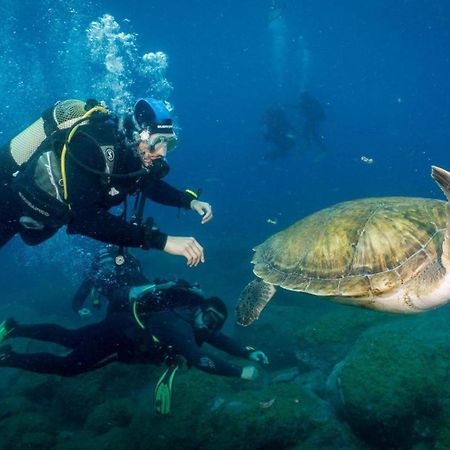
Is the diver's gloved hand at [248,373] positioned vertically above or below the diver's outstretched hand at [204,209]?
below

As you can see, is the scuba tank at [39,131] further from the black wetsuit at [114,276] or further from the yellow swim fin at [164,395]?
the yellow swim fin at [164,395]

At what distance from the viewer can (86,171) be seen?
10.4 ft

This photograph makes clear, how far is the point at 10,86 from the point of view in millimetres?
32375

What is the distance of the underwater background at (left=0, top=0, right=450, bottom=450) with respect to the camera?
3.84 meters

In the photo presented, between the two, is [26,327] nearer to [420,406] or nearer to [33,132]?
[33,132]

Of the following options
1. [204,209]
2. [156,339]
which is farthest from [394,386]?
[204,209]

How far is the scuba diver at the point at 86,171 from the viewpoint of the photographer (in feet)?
10.4

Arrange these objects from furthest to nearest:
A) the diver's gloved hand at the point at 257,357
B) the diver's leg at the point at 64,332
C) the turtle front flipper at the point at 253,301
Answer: the diver's gloved hand at the point at 257,357, the diver's leg at the point at 64,332, the turtle front flipper at the point at 253,301

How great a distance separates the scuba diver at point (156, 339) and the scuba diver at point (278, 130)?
49.5 feet

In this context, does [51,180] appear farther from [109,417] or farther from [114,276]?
[109,417]

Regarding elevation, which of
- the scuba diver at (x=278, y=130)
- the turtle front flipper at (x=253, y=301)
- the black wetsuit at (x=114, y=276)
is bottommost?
the scuba diver at (x=278, y=130)

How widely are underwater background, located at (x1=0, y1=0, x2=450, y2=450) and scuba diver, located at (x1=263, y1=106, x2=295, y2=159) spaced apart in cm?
45

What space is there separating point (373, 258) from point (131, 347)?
10.9ft

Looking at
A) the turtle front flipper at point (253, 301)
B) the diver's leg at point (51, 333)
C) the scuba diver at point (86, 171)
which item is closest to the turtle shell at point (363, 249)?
the turtle front flipper at point (253, 301)
